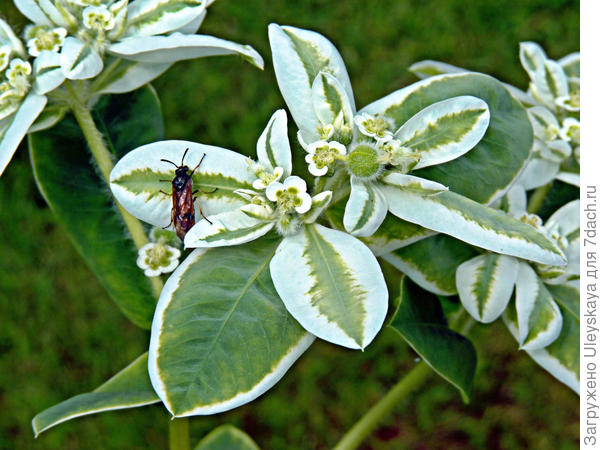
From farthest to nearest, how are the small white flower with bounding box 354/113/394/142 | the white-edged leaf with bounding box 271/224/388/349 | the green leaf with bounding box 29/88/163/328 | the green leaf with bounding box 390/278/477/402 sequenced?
1. the green leaf with bounding box 29/88/163/328
2. the green leaf with bounding box 390/278/477/402
3. the small white flower with bounding box 354/113/394/142
4. the white-edged leaf with bounding box 271/224/388/349

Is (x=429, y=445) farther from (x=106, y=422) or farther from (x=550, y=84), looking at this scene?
(x=550, y=84)

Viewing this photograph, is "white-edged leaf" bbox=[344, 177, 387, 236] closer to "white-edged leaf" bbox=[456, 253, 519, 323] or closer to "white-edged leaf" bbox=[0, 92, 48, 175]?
"white-edged leaf" bbox=[456, 253, 519, 323]

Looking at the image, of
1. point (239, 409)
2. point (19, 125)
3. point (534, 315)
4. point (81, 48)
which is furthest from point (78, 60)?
point (239, 409)

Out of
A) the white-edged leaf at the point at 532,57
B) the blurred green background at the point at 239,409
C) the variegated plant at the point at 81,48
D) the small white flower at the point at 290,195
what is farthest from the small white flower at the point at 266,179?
the blurred green background at the point at 239,409

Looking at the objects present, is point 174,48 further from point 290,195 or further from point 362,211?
point 362,211

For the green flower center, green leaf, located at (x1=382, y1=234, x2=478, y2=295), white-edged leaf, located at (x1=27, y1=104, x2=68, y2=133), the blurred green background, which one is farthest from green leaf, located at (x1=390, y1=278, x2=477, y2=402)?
the blurred green background

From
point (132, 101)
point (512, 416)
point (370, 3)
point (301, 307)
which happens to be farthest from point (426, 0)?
point (301, 307)

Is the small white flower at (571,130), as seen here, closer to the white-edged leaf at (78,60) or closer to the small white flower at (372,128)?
the small white flower at (372,128)
